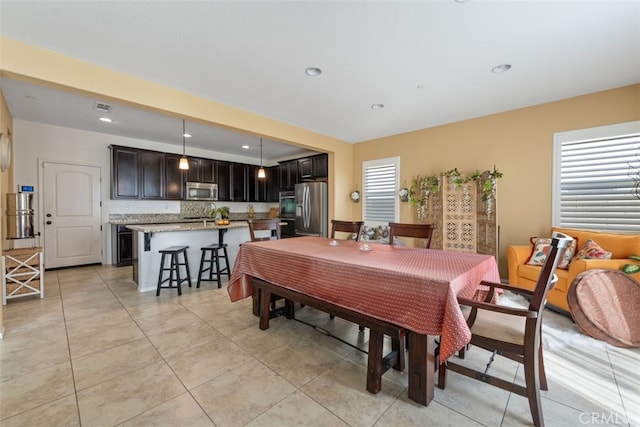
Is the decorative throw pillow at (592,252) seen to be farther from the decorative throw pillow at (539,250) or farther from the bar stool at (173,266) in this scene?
the bar stool at (173,266)

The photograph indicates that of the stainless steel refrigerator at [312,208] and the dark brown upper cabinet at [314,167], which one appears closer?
the stainless steel refrigerator at [312,208]

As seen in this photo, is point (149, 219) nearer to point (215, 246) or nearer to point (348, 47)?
point (215, 246)

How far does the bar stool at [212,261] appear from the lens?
13.1 feet

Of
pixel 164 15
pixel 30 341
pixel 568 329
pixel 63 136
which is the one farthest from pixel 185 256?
pixel 568 329

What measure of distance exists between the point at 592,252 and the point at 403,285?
2826 mm

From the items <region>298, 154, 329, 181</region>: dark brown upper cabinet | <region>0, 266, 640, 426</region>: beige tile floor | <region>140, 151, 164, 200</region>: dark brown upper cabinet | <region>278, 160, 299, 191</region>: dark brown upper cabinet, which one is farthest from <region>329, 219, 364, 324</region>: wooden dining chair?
<region>140, 151, 164, 200</region>: dark brown upper cabinet

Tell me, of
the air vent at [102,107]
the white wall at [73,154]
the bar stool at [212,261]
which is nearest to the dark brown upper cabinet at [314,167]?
the bar stool at [212,261]

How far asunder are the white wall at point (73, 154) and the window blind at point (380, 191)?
454cm

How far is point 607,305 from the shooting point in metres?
2.39

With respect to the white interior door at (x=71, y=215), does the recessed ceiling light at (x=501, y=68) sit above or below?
above

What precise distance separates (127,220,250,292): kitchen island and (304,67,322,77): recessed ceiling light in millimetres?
2665

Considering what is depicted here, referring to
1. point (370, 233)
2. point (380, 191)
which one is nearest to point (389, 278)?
point (370, 233)

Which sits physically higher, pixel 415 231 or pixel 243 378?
pixel 415 231

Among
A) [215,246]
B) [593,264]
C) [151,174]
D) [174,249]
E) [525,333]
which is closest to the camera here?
[525,333]
